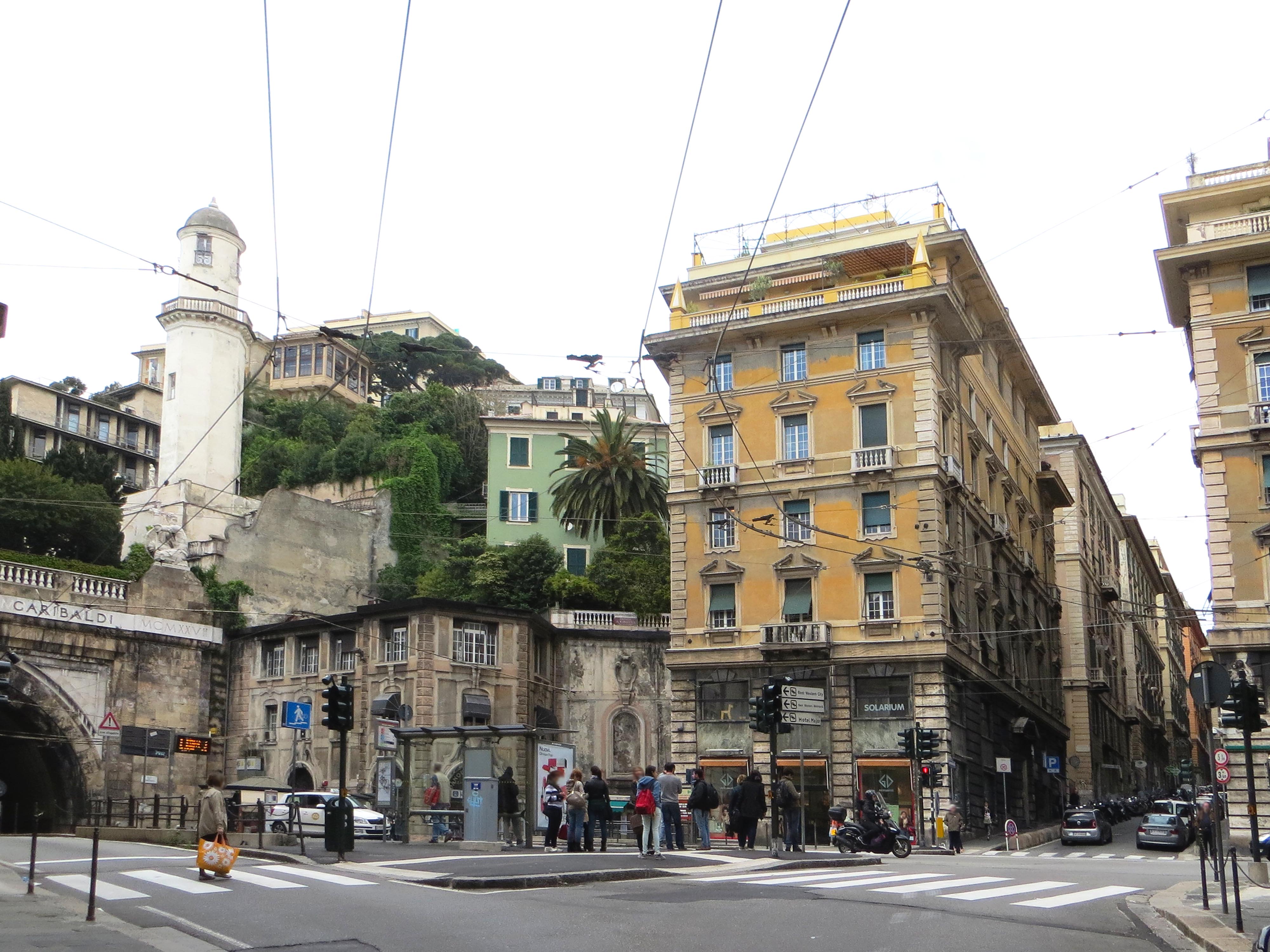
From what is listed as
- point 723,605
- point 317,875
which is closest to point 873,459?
point 723,605

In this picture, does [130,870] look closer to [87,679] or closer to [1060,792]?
[87,679]

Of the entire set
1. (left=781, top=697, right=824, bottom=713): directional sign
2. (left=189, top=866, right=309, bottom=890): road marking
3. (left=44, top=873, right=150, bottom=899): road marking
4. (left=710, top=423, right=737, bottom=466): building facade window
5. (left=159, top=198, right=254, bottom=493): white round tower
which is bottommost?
(left=44, top=873, right=150, bottom=899): road marking

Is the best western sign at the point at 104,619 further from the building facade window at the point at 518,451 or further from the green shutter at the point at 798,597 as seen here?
the building facade window at the point at 518,451

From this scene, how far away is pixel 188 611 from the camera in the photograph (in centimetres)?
4600

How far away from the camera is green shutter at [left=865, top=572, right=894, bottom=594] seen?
39750 millimetres

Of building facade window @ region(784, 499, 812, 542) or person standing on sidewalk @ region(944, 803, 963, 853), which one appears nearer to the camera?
person standing on sidewalk @ region(944, 803, 963, 853)

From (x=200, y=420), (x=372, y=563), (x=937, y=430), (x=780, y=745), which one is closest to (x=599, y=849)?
(x=780, y=745)

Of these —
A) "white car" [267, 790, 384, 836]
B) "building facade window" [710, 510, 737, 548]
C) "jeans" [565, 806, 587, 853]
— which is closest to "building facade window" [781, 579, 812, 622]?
"building facade window" [710, 510, 737, 548]

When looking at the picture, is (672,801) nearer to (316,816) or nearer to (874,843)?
(874,843)

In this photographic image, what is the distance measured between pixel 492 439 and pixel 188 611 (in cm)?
2361

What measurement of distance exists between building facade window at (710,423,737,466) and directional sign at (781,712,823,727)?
1498 centimetres

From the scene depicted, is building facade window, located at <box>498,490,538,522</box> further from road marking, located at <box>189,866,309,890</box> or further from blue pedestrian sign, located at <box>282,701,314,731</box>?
road marking, located at <box>189,866,309,890</box>

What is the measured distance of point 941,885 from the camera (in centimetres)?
1683

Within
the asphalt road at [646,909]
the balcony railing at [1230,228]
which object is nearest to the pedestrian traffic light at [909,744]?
the asphalt road at [646,909]
